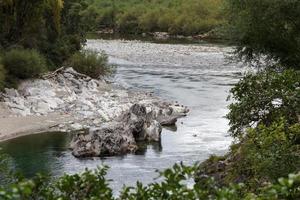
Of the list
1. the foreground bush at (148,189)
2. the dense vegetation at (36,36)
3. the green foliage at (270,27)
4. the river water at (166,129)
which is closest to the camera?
the foreground bush at (148,189)

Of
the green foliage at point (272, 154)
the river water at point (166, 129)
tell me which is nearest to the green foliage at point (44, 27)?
the river water at point (166, 129)

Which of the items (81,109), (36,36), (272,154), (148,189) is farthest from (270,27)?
(36,36)

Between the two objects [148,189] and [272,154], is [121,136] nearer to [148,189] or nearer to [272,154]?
[272,154]

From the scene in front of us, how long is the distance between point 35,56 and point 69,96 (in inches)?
126

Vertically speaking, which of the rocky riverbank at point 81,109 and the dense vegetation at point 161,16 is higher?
the dense vegetation at point 161,16

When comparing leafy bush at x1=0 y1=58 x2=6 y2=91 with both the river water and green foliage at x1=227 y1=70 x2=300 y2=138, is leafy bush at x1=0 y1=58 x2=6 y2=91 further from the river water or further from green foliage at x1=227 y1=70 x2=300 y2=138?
green foliage at x1=227 y1=70 x2=300 y2=138

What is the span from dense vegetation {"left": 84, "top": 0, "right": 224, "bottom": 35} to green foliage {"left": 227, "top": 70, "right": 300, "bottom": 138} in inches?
2587

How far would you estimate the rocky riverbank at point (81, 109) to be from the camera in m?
26.9

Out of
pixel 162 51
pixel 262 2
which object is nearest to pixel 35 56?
pixel 262 2

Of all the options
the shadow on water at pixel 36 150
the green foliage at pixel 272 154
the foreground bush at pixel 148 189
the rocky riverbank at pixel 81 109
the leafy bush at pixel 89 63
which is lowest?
the shadow on water at pixel 36 150

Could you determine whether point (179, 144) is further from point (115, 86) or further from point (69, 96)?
point (115, 86)

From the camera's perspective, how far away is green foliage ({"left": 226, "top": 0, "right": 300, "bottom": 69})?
2323 centimetres

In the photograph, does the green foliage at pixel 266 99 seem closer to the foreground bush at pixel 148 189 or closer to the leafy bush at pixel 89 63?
the foreground bush at pixel 148 189

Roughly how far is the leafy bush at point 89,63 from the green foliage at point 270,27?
56.6 feet
